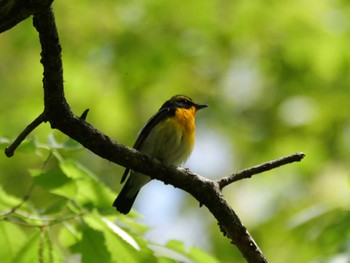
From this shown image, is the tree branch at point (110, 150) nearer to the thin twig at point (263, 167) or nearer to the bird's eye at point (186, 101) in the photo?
the thin twig at point (263, 167)

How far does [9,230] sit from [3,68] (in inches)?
331

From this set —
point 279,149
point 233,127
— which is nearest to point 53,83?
point 279,149

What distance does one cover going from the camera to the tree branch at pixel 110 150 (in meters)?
2.44

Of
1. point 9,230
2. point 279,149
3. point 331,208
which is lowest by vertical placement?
point 9,230

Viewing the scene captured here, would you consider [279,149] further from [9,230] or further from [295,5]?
[9,230]

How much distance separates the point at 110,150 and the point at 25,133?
1.23 feet

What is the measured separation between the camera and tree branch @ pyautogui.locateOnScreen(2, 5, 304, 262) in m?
2.44

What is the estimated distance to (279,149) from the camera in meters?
9.48

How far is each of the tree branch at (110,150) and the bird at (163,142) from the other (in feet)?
7.87

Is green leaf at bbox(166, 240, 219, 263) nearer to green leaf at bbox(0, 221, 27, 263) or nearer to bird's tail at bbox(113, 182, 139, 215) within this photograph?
green leaf at bbox(0, 221, 27, 263)

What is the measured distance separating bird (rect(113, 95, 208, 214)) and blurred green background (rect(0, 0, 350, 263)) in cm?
262

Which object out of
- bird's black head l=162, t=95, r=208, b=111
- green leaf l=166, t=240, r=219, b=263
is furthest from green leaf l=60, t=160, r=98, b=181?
bird's black head l=162, t=95, r=208, b=111

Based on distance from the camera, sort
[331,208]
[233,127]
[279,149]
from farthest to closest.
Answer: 1. [233,127]
2. [279,149]
3. [331,208]

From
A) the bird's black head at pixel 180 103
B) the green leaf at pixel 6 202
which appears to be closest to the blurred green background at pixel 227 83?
the bird's black head at pixel 180 103
